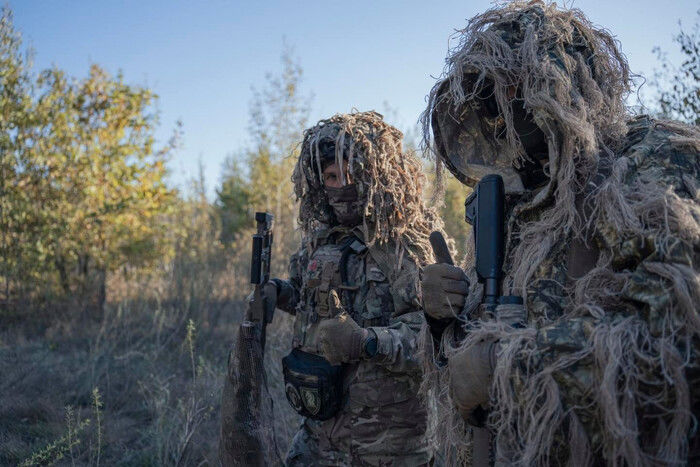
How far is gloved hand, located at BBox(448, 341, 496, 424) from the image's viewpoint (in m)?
1.54

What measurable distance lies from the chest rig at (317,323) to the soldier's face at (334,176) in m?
0.25

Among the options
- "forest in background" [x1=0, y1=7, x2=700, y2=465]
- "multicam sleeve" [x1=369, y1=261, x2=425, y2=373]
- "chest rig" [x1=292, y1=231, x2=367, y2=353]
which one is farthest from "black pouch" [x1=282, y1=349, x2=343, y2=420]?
"forest in background" [x1=0, y1=7, x2=700, y2=465]

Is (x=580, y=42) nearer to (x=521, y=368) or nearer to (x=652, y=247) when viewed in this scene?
(x=652, y=247)

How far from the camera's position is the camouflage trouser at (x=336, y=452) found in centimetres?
249

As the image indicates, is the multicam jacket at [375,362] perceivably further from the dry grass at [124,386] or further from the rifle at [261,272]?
the dry grass at [124,386]

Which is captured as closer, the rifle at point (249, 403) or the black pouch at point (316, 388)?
the black pouch at point (316, 388)

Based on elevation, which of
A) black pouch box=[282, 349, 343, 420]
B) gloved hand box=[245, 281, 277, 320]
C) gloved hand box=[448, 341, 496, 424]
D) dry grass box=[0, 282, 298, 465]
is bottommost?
dry grass box=[0, 282, 298, 465]

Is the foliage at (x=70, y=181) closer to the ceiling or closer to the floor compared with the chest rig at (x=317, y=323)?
closer to the ceiling

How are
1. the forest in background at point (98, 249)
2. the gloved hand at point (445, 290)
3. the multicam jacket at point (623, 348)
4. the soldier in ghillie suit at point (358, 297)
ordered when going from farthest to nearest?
the forest in background at point (98, 249) < the soldier in ghillie suit at point (358, 297) < the gloved hand at point (445, 290) < the multicam jacket at point (623, 348)

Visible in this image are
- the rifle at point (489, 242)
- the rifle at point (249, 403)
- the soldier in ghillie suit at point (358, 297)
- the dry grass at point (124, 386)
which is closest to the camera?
the rifle at point (489, 242)

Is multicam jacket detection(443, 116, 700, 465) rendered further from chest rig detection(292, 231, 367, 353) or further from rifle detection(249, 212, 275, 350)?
rifle detection(249, 212, 275, 350)

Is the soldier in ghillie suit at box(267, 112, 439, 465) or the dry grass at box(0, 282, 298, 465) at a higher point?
the soldier in ghillie suit at box(267, 112, 439, 465)

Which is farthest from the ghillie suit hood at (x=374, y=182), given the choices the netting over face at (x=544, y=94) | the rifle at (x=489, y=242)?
the rifle at (x=489, y=242)

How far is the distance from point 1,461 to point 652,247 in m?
4.21
